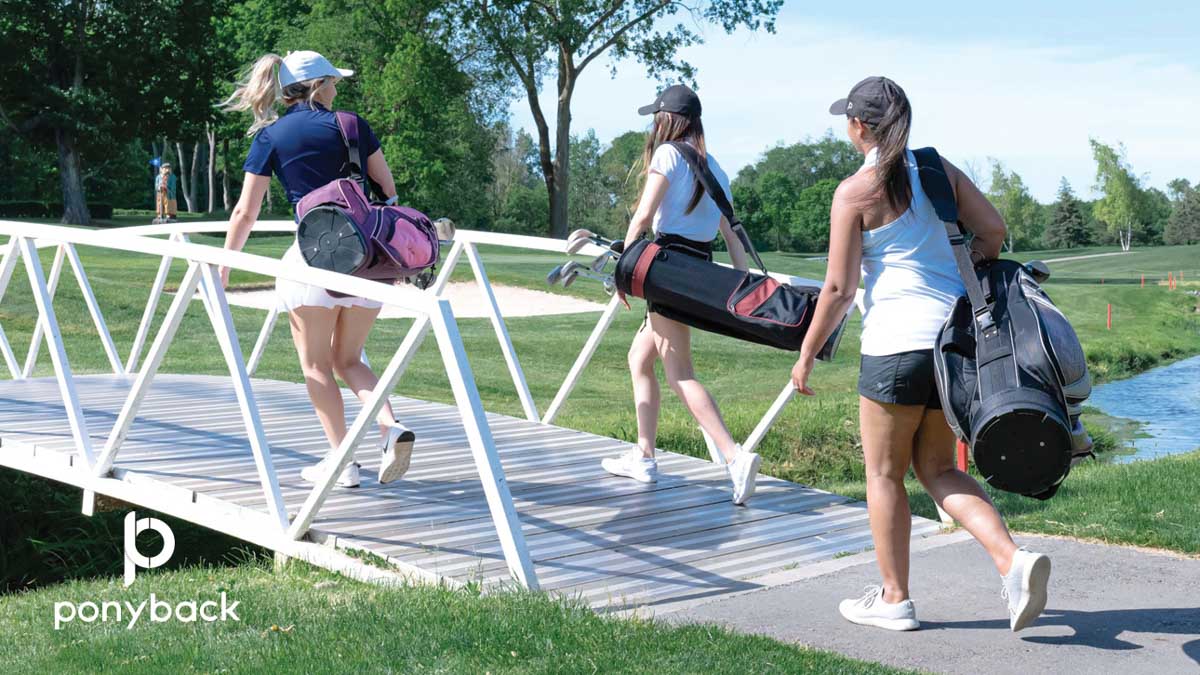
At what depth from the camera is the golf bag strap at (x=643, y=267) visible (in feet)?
17.7

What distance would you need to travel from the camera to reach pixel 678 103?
5707mm

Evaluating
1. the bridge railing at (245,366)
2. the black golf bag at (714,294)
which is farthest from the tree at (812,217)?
the black golf bag at (714,294)

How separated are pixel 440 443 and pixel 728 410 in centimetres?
532

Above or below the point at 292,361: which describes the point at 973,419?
above

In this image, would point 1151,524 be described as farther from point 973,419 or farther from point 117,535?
point 117,535

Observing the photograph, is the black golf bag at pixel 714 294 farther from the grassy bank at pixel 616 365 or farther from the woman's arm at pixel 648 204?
the grassy bank at pixel 616 365

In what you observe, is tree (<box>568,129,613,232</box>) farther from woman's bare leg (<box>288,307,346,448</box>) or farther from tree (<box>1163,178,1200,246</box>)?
woman's bare leg (<box>288,307,346,448</box>)

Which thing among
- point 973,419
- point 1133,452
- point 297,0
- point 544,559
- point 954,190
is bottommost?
point 1133,452

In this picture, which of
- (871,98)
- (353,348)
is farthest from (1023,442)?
(353,348)

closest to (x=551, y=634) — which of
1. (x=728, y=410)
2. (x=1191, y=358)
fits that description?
(x=728, y=410)

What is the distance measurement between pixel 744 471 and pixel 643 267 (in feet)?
3.65

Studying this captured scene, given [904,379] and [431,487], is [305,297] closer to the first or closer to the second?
[431,487]

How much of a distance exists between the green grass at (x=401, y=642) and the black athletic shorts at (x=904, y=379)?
809 mm

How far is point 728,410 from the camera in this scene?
12.3m
